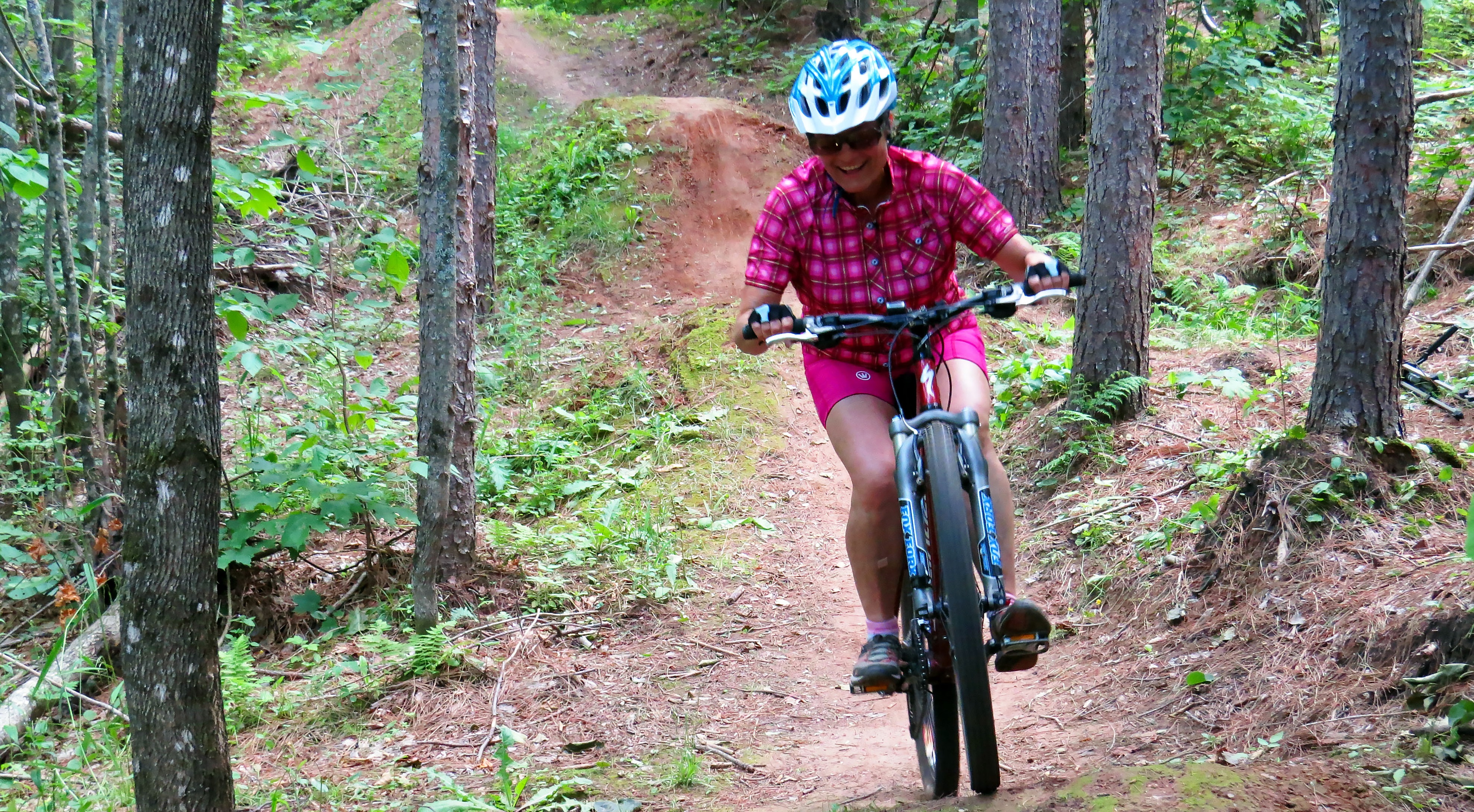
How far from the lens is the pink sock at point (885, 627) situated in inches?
136

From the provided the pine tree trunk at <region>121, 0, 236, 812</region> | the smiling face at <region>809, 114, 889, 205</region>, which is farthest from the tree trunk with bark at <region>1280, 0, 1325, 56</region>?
the pine tree trunk at <region>121, 0, 236, 812</region>

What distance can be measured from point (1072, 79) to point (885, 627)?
11.5 meters

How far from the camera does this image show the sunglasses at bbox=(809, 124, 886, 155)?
3221 mm

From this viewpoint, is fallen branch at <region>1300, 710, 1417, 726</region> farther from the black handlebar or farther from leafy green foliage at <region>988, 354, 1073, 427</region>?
leafy green foliage at <region>988, 354, 1073, 427</region>

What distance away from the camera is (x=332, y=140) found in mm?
10773

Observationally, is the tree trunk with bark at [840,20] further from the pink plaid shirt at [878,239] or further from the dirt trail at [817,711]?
the pink plaid shirt at [878,239]

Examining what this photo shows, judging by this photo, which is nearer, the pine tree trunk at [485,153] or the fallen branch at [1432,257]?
the fallen branch at [1432,257]

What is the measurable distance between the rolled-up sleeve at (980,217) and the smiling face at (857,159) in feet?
0.89

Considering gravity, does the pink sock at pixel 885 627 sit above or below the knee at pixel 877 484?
below

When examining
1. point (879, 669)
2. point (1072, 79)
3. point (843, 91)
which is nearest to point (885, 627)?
point (879, 669)

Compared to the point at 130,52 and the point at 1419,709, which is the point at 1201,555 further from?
the point at 130,52

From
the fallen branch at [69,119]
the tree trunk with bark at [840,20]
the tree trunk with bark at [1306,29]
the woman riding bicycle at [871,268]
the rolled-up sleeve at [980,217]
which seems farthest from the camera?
the tree trunk with bark at [840,20]

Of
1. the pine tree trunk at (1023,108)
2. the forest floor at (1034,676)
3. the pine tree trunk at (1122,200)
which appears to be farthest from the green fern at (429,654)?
the pine tree trunk at (1023,108)

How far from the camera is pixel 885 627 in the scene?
11.4 ft
